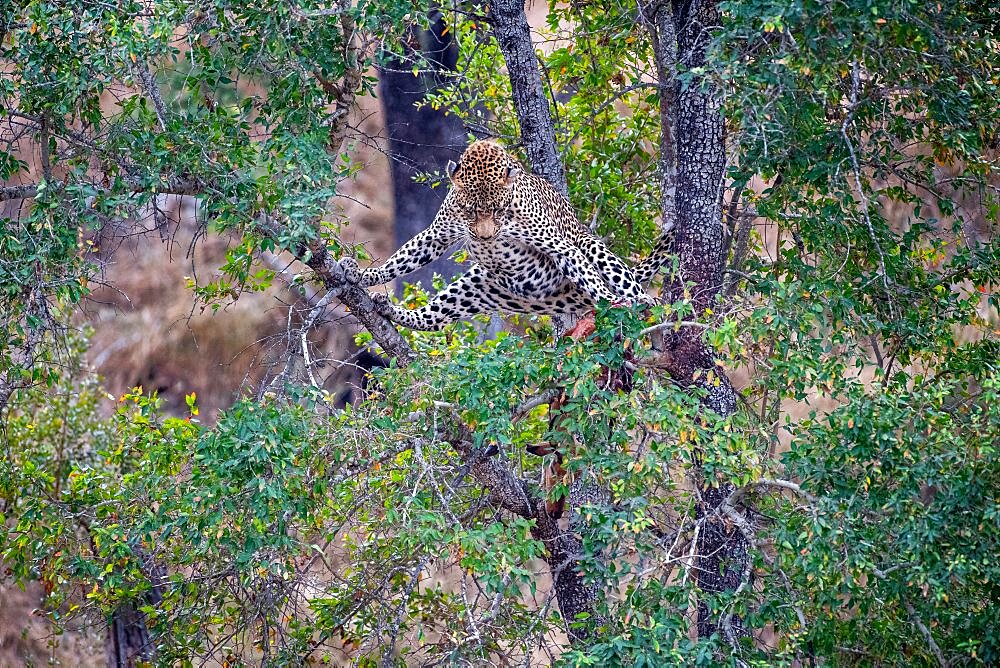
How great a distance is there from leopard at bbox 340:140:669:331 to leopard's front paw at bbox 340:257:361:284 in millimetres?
706

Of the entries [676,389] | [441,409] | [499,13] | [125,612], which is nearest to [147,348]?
[125,612]

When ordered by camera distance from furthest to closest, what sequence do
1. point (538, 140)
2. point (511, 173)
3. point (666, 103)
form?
point (666, 103)
point (538, 140)
point (511, 173)

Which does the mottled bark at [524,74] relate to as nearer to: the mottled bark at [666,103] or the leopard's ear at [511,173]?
the leopard's ear at [511,173]

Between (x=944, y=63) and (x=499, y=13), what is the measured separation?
2788 millimetres

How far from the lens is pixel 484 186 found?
22.8 feet

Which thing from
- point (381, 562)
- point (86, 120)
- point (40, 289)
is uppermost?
point (86, 120)

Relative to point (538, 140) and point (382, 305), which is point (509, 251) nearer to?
point (538, 140)

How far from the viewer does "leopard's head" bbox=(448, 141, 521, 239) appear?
6934 millimetres

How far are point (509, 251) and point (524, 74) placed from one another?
1177 millimetres

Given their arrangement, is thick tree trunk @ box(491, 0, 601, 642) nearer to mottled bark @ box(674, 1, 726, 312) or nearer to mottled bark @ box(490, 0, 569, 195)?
mottled bark @ box(490, 0, 569, 195)

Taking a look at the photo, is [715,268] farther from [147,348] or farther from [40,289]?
[147,348]

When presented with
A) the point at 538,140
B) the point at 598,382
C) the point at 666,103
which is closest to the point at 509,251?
the point at 538,140

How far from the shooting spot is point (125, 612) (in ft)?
32.3

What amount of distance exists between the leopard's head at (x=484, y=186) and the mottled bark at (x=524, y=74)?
492 mm
